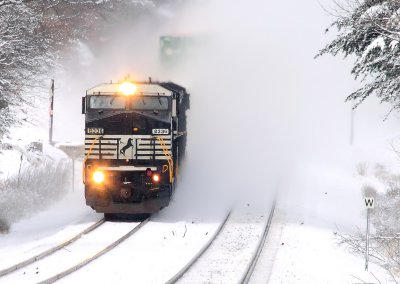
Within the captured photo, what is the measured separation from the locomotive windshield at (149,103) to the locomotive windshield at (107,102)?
34cm

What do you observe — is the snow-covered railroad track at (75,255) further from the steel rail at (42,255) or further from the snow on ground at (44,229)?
the snow on ground at (44,229)

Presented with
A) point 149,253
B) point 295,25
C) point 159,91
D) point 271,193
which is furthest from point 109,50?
point 149,253

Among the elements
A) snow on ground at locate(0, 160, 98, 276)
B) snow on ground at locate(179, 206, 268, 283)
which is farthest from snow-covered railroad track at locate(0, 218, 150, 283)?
snow on ground at locate(179, 206, 268, 283)

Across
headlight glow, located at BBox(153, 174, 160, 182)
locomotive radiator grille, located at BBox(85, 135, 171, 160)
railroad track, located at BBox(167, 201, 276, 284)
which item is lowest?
railroad track, located at BBox(167, 201, 276, 284)

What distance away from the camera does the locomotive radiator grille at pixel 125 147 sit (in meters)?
14.4

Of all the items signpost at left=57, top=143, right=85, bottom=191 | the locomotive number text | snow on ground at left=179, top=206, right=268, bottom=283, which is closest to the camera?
snow on ground at left=179, top=206, right=268, bottom=283

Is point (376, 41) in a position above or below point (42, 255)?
above

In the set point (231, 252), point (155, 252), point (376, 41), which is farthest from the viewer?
point (231, 252)

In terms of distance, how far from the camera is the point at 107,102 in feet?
48.7

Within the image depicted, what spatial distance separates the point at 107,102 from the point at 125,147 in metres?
1.43

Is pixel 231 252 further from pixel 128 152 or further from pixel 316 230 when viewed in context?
pixel 128 152

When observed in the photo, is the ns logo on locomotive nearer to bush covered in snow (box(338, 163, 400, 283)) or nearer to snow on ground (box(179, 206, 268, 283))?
snow on ground (box(179, 206, 268, 283))

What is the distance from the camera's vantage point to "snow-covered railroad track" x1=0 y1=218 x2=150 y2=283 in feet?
32.1

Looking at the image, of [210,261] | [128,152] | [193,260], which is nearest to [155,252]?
[193,260]
